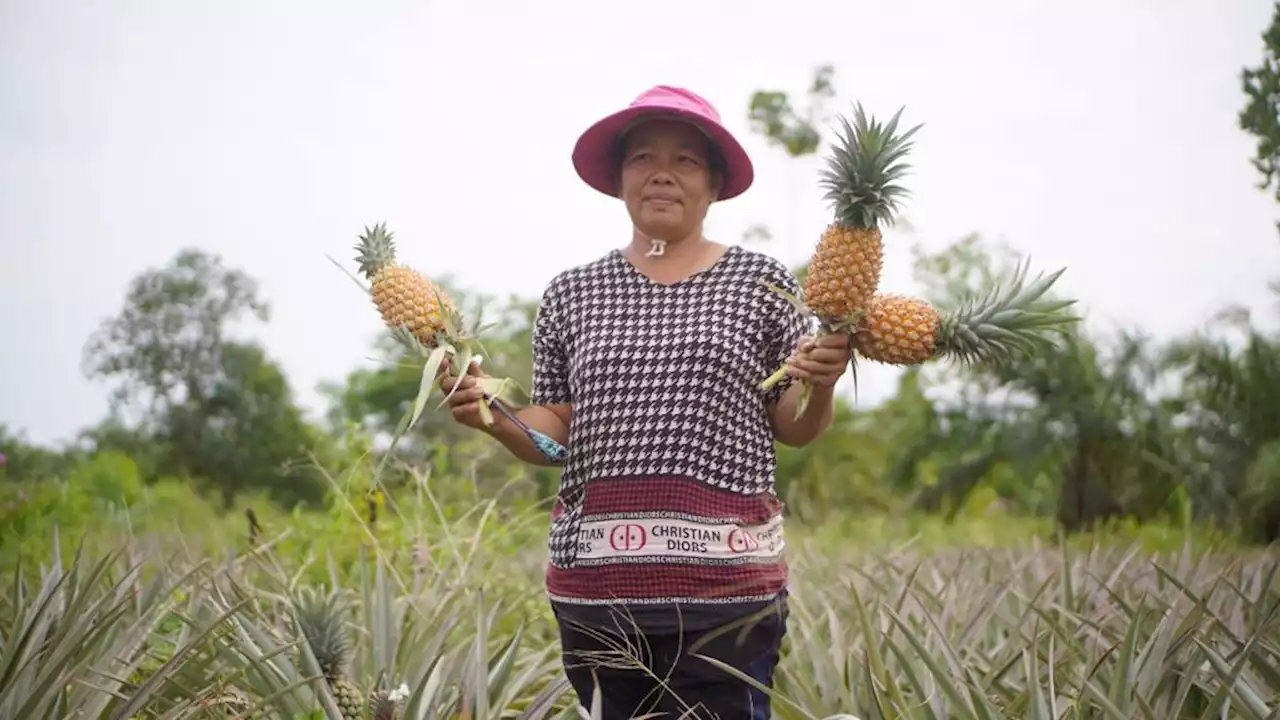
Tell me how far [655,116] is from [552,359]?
661mm

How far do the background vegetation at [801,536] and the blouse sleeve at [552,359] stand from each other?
0.85ft

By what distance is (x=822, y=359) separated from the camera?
2369 mm

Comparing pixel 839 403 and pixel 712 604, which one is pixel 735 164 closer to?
pixel 712 604

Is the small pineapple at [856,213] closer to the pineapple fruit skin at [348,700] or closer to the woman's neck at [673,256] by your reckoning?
the woman's neck at [673,256]

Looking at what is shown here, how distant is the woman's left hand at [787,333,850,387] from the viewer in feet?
7.73

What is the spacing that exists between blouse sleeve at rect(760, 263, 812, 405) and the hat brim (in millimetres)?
311

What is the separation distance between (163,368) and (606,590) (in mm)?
12233

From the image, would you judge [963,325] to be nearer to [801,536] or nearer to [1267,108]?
[1267,108]

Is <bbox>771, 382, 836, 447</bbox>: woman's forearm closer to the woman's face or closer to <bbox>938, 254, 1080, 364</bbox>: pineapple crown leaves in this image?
<bbox>938, 254, 1080, 364</bbox>: pineapple crown leaves

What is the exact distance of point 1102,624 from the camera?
3.35 meters

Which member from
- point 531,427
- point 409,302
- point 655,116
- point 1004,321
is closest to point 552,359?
point 531,427

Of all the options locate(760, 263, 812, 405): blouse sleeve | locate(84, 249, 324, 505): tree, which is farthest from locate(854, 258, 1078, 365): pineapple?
locate(84, 249, 324, 505): tree

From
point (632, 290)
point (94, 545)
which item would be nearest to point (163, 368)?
point (94, 545)

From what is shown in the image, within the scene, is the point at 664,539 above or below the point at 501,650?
above
